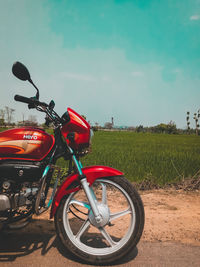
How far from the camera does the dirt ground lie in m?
2.70

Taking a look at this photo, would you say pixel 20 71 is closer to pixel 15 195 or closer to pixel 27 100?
pixel 27 100

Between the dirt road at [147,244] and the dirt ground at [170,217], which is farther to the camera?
the dirt ground at [170,217]

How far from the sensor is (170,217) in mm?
3234

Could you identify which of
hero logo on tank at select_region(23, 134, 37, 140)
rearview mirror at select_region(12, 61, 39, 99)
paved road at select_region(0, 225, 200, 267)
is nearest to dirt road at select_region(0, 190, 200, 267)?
paved road at select_region(0, 225, 200, 267)

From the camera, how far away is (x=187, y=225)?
2994 mm

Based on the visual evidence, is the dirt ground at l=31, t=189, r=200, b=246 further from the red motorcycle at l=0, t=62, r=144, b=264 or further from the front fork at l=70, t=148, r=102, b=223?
the front fork at l=70, t=148, r=102, b=223

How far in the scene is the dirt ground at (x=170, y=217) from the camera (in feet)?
8.84

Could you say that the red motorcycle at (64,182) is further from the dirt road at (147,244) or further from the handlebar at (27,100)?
the dirt road at (147,244)

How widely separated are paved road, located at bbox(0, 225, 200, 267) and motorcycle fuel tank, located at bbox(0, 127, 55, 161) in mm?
982

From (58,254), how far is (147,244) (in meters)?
0.98

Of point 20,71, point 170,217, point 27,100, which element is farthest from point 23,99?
point 170,217

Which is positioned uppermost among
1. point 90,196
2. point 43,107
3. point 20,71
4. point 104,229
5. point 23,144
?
point 20,71

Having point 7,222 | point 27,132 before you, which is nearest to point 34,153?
point 27,132

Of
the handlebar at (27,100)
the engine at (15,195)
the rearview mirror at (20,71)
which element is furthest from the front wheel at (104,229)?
the rearview mirror at (20,71)
